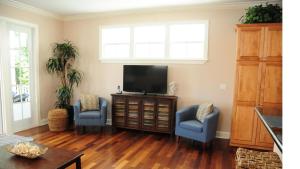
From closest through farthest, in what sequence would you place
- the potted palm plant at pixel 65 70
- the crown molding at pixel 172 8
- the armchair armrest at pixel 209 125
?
the armchair armrest at pixel 209 125
the crown molding at pixel 172 8
the potted palm plant at pixel 65 70

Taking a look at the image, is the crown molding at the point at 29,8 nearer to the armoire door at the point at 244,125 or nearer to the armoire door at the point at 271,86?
the armoire door at the point at 244,125

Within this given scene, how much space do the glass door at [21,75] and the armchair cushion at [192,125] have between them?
344 cm

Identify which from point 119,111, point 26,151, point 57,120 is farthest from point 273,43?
point 57,120

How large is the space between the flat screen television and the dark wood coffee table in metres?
2.46

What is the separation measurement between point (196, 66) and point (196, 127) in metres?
1.35

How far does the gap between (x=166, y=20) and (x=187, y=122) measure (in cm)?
220

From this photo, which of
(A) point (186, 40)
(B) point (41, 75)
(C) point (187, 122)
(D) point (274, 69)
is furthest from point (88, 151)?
(D) point (274, 69)

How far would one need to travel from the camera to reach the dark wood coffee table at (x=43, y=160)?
1987mm

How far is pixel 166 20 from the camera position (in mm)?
4461

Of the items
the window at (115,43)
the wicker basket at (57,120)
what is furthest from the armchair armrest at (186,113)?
the wicker basket at (57,120)

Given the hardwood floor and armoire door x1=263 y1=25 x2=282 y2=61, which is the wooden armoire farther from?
the hardwood floor

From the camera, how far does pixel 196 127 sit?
3596 mm

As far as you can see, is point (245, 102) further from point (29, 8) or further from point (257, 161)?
point (29, 8)

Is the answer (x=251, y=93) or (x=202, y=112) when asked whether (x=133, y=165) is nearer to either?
(x=202, y=112)
